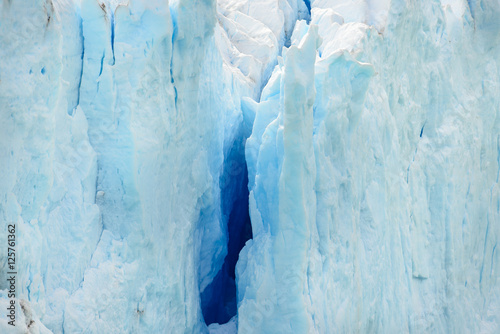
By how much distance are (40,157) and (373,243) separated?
2.73 m

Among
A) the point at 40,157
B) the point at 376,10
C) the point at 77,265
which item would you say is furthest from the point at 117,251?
the point at 376,10

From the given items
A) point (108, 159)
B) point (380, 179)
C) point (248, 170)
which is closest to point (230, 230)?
point (248, 170)

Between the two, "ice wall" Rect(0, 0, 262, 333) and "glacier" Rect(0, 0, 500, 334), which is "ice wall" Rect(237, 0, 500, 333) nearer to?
"glacier" Rect(0, 0, 500, 334)

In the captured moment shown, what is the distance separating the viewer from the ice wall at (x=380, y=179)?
3.60 m

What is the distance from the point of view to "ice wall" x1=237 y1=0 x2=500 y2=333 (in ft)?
11.8

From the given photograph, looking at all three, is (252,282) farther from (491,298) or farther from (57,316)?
(491,298)

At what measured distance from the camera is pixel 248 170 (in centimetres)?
404

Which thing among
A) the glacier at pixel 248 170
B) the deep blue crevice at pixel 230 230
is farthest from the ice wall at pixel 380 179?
the deep blue crevice at pixel 230 230

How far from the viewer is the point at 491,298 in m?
5.07

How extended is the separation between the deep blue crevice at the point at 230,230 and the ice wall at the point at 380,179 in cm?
55

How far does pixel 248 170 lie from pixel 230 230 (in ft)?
3.70

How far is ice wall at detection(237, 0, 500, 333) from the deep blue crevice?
55cm

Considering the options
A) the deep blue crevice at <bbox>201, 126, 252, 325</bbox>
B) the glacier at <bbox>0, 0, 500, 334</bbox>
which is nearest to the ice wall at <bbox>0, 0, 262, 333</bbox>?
the glacier at <bbox>0, 0, 500, 334</bbox>

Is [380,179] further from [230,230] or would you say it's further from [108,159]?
[108,159]
